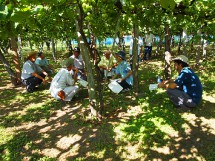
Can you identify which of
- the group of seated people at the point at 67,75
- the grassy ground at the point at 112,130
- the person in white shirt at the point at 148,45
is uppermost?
the person in white shirt at the point at 148,45

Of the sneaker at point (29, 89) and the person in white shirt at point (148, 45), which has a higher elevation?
the person in white shirt at point (148, 45)

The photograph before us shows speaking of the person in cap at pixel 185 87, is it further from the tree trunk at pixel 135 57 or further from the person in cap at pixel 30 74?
the person in cap at pixel 30 74

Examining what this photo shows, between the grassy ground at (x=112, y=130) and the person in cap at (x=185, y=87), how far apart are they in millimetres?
344

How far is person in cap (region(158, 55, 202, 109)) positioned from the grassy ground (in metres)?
0.34

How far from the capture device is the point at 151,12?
311cm

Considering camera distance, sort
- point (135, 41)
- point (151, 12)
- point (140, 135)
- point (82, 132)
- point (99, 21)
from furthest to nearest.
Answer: point (135, 41)
point (82, 132)
point (140, 135)
point (99, 21)
point (151, 12)

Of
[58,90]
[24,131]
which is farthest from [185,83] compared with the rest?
[24,131]

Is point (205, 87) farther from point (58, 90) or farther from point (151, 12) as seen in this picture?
point (151, 12)

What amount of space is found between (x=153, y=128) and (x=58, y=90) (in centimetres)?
350

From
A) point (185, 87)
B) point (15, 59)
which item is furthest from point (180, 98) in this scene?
point (15, 59)

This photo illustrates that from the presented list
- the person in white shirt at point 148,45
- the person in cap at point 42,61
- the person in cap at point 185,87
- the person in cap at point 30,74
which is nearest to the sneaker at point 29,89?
the person in cap at point 30,74

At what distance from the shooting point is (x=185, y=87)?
20.7 feet

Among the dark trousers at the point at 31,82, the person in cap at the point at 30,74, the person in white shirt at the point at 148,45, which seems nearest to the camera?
the person in cap at the point at 30,74

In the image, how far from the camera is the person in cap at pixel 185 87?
20.0ft
